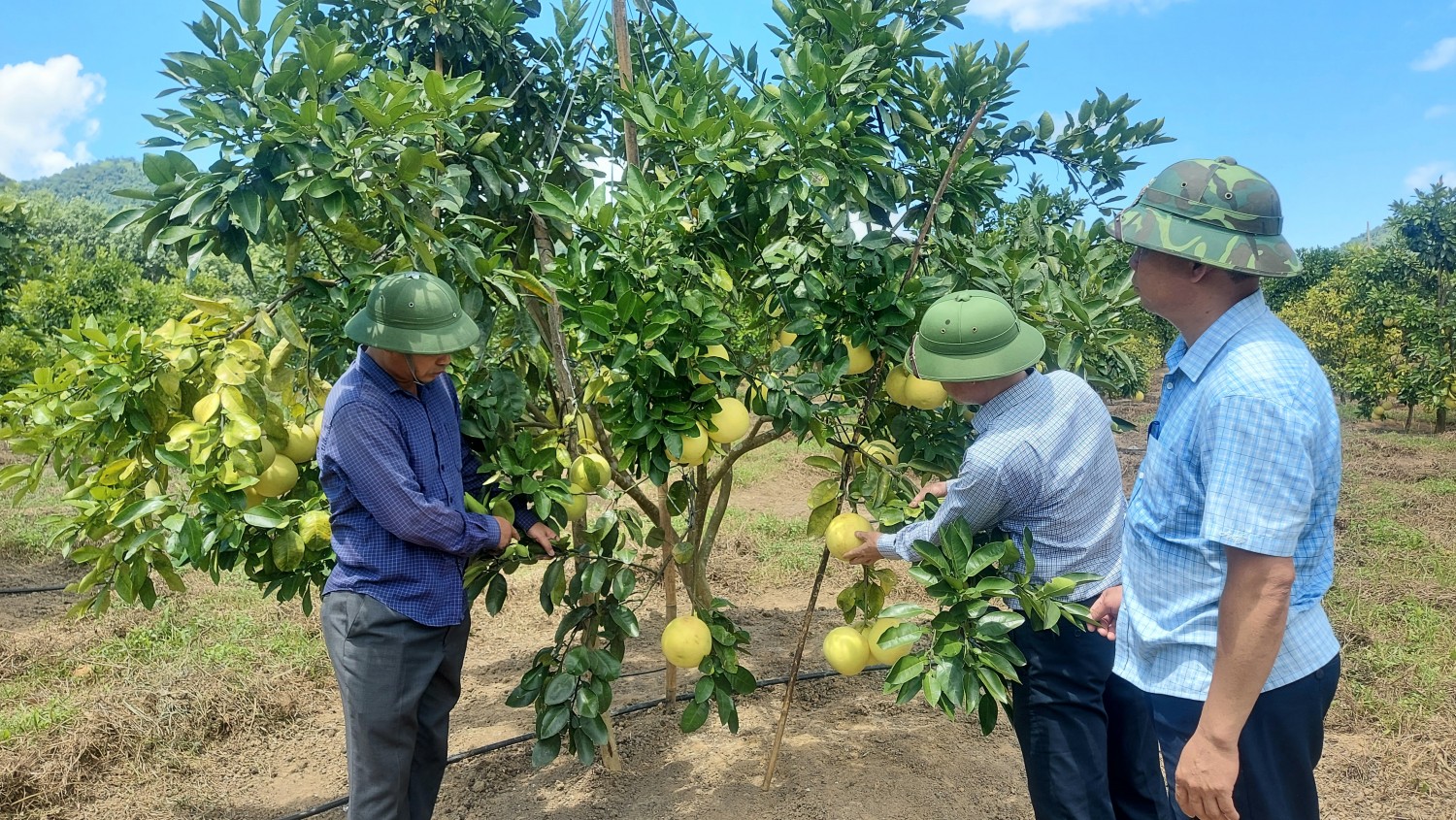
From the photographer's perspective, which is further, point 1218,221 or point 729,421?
point 729,421

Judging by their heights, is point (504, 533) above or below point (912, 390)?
below

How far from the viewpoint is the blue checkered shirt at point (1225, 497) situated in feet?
4.08

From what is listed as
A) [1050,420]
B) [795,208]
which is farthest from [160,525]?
[1050,420]

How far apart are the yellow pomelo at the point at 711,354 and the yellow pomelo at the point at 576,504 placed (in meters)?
0.42

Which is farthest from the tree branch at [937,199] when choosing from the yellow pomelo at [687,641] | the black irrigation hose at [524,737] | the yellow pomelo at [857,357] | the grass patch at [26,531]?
the grass patch at [26,531]

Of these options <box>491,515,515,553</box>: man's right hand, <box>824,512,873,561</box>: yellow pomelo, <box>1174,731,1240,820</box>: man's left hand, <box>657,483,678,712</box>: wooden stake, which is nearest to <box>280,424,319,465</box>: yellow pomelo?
<box>491,515,515,553</box>: man's right hand

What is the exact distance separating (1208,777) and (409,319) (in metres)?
1.63

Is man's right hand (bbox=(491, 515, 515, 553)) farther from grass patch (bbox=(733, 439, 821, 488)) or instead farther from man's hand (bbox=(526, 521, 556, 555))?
grass patch (bbox=(733, 439, 821, 488))

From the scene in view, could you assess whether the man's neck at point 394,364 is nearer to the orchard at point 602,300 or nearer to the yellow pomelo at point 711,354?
the orchard at point 602,300

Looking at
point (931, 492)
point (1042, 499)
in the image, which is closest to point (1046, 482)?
point (1042, 499)

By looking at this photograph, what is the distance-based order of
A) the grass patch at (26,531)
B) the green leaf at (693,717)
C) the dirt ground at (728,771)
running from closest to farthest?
the green leaf at (693,717) → the dirt ground at (728,771) → the grass patch at (26,531)

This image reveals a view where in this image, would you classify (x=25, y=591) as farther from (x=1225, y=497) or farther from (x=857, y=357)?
(x=1225, y=497)

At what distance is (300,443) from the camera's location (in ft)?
7.23

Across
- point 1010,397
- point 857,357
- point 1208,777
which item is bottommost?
point 1208,777
